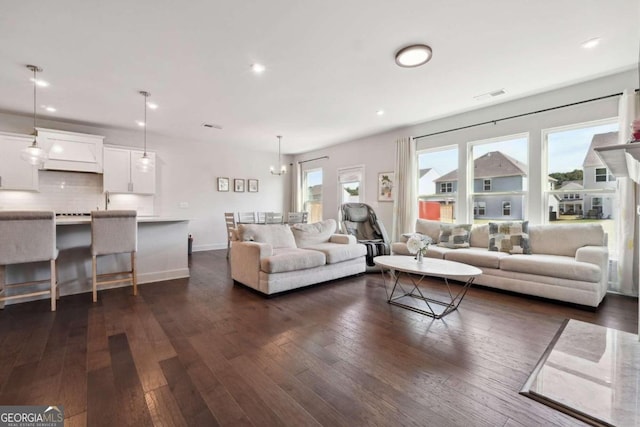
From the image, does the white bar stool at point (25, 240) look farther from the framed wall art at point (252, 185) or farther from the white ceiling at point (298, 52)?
the framed wall art at point (252, 185)

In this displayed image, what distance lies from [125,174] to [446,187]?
6389 mm

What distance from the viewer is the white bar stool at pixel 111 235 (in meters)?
3.06

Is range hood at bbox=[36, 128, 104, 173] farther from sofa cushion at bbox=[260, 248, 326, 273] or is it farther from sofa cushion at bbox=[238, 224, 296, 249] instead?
sofa cushion at bbox=[260, 248, 326, 273]

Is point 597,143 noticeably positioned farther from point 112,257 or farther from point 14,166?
point 14,166

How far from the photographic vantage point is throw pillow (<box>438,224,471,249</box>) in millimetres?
4156

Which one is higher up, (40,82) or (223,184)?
(40,82)

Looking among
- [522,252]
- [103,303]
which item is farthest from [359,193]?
[103,303]

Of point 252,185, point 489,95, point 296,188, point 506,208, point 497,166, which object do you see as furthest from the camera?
point 296,188

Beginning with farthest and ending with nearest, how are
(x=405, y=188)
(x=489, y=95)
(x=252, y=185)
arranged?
1. (x=252, y=185)
2. (x=405, y=188)
3. (x=489, y=95)

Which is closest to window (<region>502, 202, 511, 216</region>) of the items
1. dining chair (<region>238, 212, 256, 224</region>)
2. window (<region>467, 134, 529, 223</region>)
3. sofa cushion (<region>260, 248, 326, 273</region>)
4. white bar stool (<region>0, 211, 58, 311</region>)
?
window (<region>467, 134, 529, 223</region>)

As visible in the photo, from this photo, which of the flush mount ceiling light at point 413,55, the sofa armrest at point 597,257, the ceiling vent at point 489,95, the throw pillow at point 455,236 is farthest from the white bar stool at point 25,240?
the sofa armrest at point 597,257

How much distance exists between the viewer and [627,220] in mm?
3197

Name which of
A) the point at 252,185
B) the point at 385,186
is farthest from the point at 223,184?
the point at 385,186

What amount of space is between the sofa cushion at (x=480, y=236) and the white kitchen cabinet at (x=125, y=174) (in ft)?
20.7
